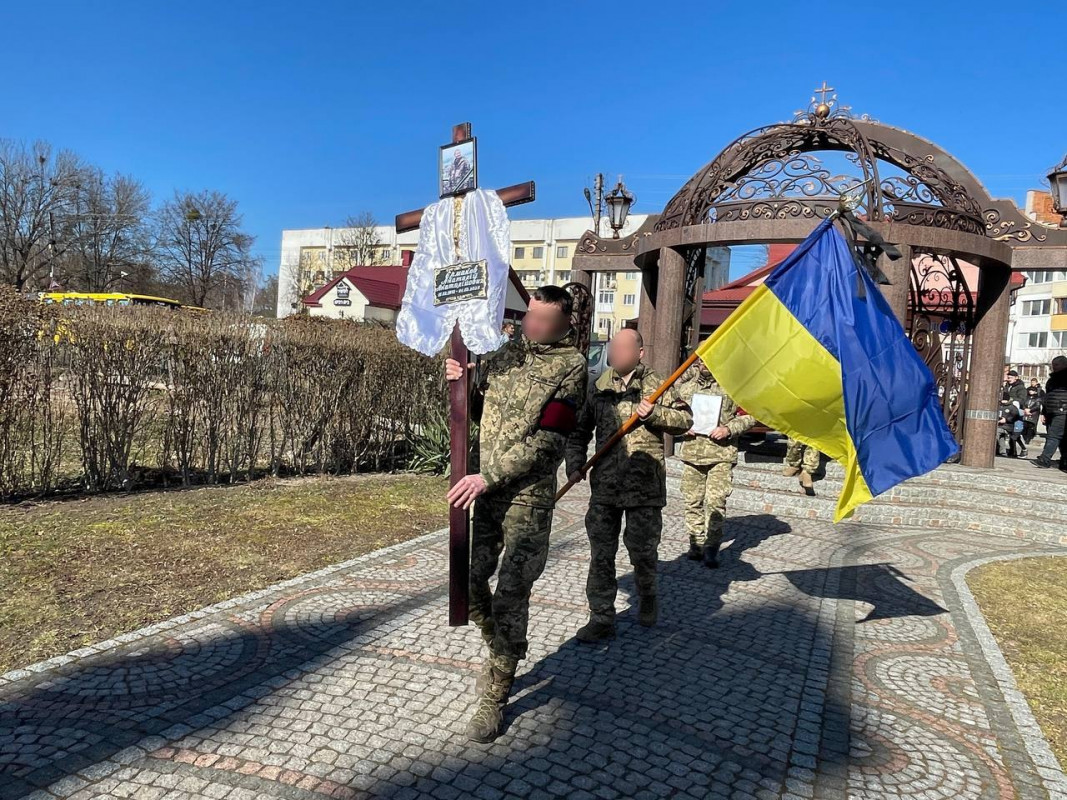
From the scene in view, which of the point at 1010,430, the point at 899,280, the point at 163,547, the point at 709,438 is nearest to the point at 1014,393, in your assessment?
the point at 1010,430

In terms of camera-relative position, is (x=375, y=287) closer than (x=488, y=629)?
No

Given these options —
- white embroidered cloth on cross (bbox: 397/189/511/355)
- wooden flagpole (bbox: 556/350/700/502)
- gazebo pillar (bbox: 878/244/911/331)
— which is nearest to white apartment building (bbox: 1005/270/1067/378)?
gazebo pillar (bbox: 878/244/911/331)

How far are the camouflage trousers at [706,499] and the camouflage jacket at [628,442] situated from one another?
1905 mm

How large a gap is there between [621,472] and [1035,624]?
140 inches

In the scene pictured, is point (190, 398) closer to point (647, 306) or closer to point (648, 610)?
point (648, 610)

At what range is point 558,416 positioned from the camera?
10.8ft

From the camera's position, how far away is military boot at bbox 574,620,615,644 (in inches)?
174

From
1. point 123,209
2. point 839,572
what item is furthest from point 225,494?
point 123,209

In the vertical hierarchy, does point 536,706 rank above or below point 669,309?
below

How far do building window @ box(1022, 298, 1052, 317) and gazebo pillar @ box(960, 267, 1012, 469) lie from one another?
60.0 metres

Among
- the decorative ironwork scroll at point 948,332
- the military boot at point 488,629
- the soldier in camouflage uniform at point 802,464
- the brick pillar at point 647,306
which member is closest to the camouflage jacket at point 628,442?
the military boot at point 488,629

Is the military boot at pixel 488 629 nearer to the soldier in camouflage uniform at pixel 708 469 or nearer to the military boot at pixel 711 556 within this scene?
the soldier in camouflage uniform at pixel 708 469

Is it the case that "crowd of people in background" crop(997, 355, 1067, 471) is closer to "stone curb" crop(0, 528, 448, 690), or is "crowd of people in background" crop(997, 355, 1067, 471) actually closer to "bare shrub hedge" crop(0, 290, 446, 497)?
"bare shrub hedge" crop(0, 290, 446, 497)

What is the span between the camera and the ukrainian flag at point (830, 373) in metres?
4.21
